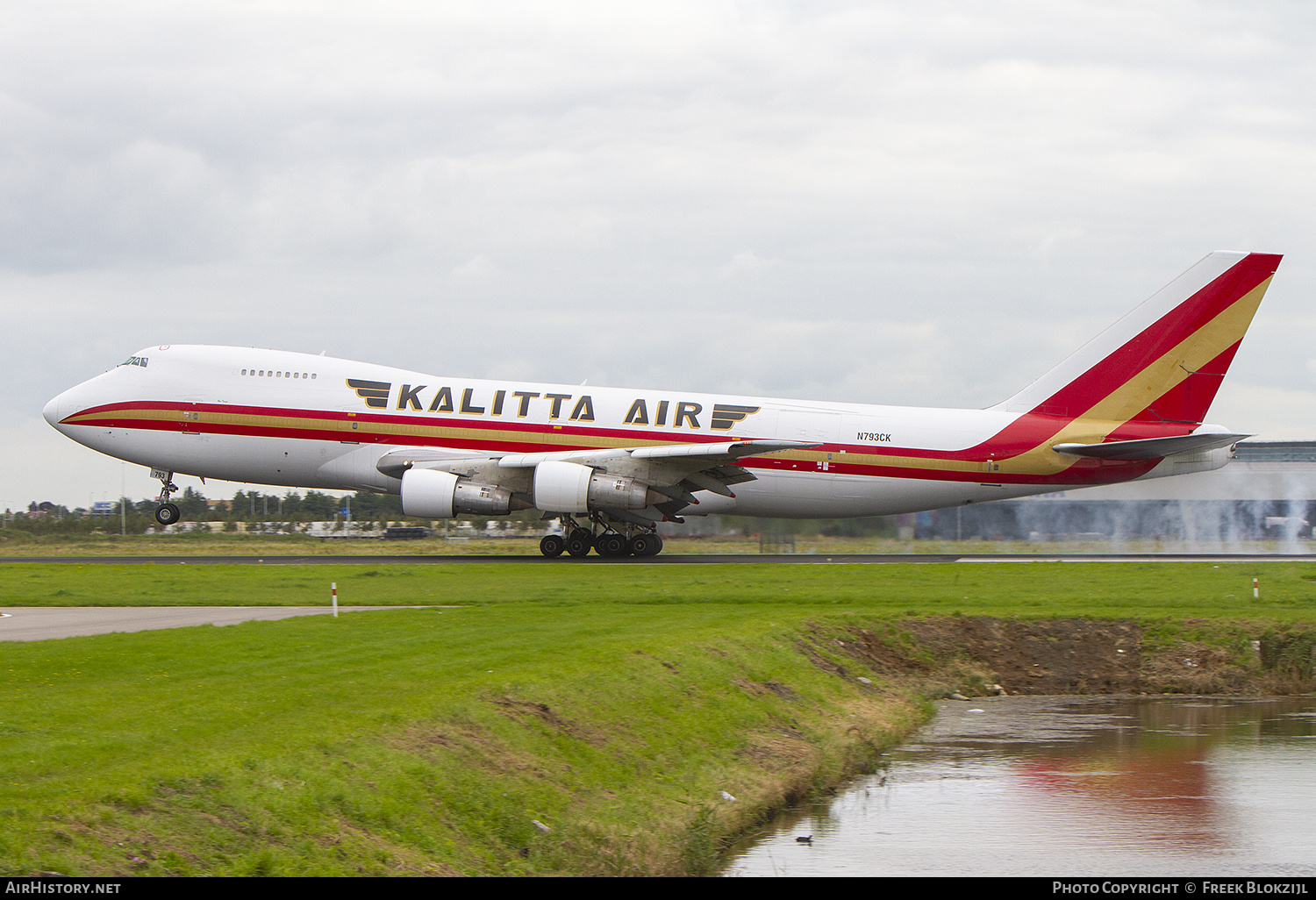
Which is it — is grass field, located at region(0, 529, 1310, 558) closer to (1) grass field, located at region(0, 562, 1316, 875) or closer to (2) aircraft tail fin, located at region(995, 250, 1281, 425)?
(2) aircraft tail fin, located at region(995, 250, 1281, 425)

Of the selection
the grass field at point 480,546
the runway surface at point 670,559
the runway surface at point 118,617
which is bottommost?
the runway surface at point 118,617

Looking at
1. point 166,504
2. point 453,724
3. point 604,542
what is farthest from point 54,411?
point 453,724

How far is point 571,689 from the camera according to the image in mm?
15102

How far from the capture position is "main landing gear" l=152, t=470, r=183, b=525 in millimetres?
38875

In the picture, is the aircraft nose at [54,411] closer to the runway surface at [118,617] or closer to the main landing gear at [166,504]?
the main landing gear at [166,504]

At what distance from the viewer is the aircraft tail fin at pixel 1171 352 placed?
37.4 m

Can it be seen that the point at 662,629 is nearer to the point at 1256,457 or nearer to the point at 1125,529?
the point at 1125,529

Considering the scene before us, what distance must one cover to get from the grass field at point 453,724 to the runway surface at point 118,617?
115cm


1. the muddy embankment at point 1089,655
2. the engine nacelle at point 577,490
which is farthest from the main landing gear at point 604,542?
the muddy embankment at point 1089,655

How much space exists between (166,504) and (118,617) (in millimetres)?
19435

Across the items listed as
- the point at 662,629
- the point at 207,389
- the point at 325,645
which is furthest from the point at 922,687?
the point at 207,389

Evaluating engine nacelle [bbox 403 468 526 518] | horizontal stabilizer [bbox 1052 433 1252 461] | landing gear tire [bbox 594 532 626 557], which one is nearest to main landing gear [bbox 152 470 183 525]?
engine nacelle [bbox 403 468 526 518]
